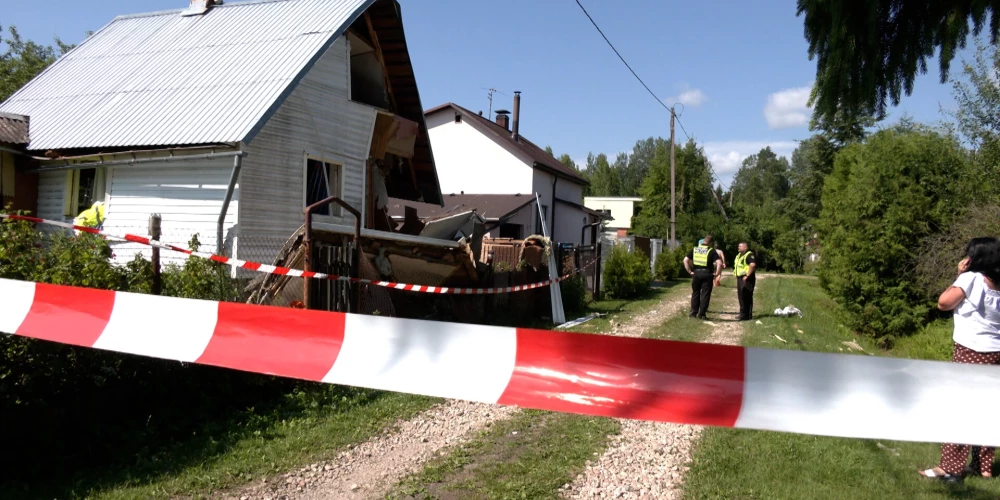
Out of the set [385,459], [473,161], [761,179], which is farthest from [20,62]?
[761,179]

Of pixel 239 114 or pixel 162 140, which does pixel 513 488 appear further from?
pixel 162 140

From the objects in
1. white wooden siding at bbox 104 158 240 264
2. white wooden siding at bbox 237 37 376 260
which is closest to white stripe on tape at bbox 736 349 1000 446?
white wooden siding at bbox 237 37 376 260

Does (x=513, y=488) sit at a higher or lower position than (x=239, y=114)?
lower

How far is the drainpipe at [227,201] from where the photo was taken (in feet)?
37.1

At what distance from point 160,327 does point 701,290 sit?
43.0 ft

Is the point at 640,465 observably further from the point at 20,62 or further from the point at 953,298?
the point at 20,62

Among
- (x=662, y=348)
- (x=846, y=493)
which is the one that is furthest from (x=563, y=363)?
(x=846, y=493)

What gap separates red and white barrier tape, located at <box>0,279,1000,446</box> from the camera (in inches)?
95.0

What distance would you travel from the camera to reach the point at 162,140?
39.1 ft

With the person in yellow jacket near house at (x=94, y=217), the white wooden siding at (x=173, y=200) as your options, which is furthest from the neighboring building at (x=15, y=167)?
the white wooden siding at (x=173, y=200)

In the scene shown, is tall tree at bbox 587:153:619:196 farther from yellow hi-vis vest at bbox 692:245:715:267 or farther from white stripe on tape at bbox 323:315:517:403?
white stripe on tape at bbox 323:315:517:403

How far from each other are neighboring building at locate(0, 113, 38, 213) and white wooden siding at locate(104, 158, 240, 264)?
6.18 ft

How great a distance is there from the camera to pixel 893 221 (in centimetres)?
1288

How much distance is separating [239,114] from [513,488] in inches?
360
